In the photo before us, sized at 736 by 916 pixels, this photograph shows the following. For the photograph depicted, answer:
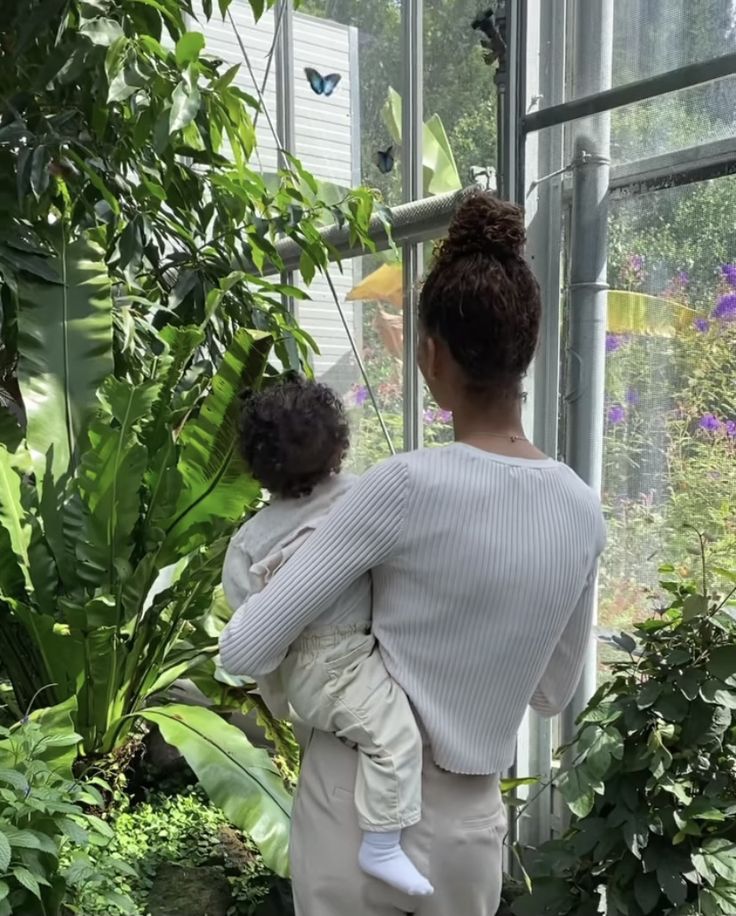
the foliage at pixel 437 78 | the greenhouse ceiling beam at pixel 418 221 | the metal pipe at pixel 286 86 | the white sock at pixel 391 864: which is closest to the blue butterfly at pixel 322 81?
the foliage at pixel 437 78

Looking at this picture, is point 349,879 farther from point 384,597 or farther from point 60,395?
point 60,395

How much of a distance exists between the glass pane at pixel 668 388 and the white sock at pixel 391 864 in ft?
3.80

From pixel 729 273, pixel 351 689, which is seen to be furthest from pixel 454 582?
pixel 729 273

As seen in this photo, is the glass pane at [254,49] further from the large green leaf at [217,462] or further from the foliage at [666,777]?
the foliage at [666,777]

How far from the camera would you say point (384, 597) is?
0.92 meters

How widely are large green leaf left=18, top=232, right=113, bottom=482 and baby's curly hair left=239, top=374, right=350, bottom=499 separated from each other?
121cm

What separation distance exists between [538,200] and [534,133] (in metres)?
0.16

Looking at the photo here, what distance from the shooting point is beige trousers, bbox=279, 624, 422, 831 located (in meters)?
0.89

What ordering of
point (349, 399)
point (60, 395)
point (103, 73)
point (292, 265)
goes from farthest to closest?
point (292, 265) → point (349, 399) → point (60, 395) → point (103, 73)

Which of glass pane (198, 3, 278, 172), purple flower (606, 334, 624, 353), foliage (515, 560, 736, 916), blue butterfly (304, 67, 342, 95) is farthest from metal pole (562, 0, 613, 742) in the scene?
glass pane (198, 3, 278, 172)

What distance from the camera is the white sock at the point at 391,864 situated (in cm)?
89

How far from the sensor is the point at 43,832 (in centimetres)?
149

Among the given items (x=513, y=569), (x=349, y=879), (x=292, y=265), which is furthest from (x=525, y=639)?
(x=292, y=265)

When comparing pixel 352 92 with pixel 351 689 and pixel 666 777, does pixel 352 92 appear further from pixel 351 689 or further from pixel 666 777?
pixel 351 689
